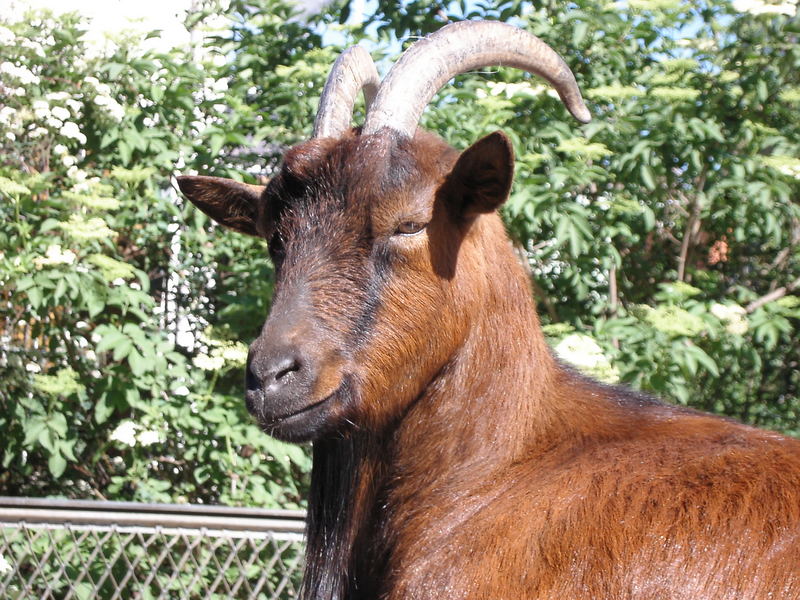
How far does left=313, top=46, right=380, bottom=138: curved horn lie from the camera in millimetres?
2994

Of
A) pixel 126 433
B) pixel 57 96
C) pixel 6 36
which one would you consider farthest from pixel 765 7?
pixel 6 36

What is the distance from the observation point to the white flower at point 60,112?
540cm

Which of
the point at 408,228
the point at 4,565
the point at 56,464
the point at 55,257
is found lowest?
the point at 4,565

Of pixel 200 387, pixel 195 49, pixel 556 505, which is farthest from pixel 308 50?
pixel 556 505

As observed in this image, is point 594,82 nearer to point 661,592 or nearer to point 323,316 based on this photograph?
point 323,316

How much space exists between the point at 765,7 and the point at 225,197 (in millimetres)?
3341

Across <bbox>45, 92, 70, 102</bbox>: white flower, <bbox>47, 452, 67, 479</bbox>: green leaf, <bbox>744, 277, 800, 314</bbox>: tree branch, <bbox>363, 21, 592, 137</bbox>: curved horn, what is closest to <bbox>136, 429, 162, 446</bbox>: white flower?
<bbox>47, 452, 67, 479</bbox>: green leaf

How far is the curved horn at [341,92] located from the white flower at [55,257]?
231 centimetres

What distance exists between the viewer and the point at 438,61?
9.16ft

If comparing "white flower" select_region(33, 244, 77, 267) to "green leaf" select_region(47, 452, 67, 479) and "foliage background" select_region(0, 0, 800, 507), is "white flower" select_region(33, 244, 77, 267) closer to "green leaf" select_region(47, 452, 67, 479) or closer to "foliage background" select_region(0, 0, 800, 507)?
"foliage background" select_region(0, 0, 800, 507)

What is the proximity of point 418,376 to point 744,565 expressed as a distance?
3.10 ft

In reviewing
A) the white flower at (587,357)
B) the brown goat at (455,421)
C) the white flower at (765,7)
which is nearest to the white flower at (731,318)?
the white flower at (587,357)

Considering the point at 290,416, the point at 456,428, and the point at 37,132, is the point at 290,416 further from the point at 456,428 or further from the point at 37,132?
the point at 37,132

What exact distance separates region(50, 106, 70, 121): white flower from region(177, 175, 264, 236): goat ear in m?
2.56
